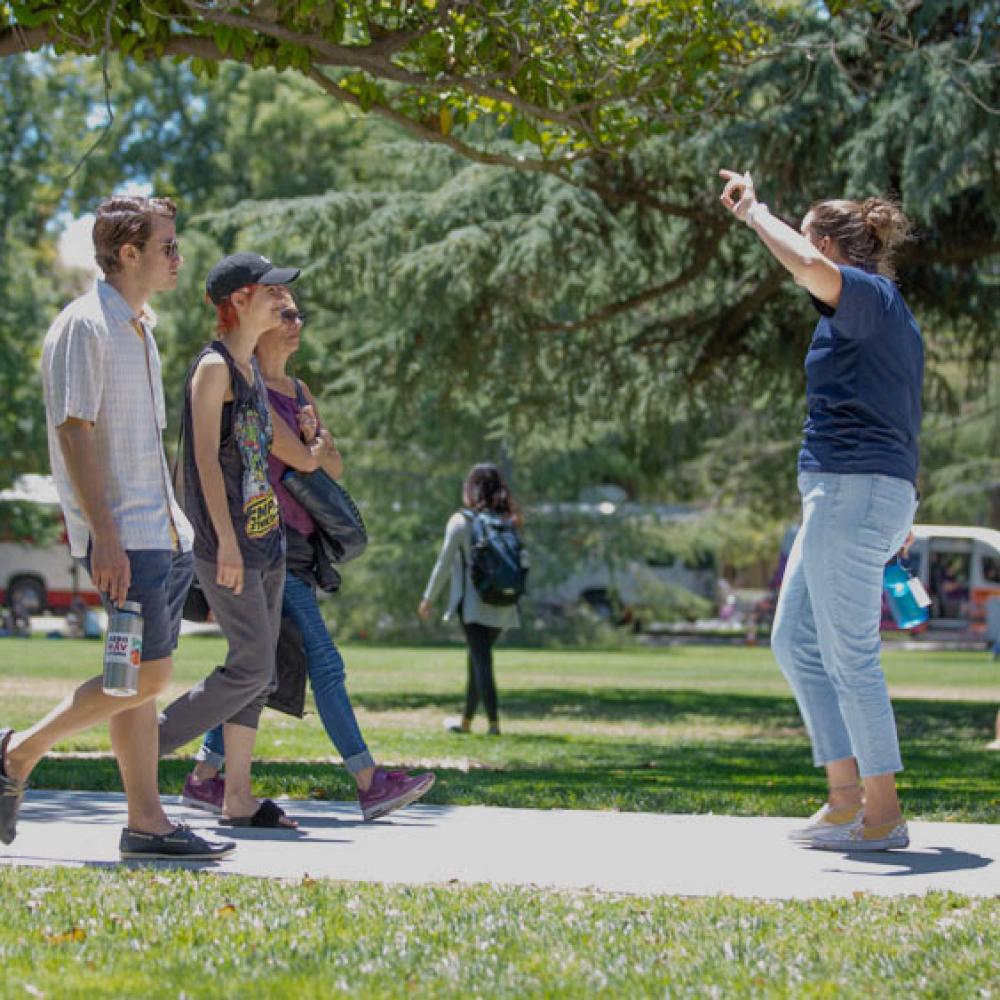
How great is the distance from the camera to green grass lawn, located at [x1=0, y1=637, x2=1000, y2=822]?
808cm

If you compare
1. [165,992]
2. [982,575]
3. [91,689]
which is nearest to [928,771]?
[91,689]

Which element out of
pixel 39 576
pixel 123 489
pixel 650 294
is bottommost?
pixel 39 576

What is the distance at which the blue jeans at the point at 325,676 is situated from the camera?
666 cm

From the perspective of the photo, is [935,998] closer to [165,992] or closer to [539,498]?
[165,992]

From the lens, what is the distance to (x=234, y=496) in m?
6.13

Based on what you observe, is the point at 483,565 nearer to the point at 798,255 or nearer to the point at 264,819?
the point at 264,819

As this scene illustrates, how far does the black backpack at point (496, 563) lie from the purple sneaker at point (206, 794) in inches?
212

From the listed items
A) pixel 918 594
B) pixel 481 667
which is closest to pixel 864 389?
pixel 918 594

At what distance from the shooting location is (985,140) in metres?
12.3

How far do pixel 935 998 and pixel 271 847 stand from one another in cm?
274

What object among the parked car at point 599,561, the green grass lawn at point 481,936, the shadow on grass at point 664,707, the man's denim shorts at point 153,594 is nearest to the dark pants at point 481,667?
the shadow on grass at point 664,707

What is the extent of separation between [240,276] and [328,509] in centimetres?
100

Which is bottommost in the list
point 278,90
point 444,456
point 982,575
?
point 982,575

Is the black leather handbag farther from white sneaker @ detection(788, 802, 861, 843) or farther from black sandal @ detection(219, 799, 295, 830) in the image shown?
white sneaker @ detection(788, 802, 861, 843)
